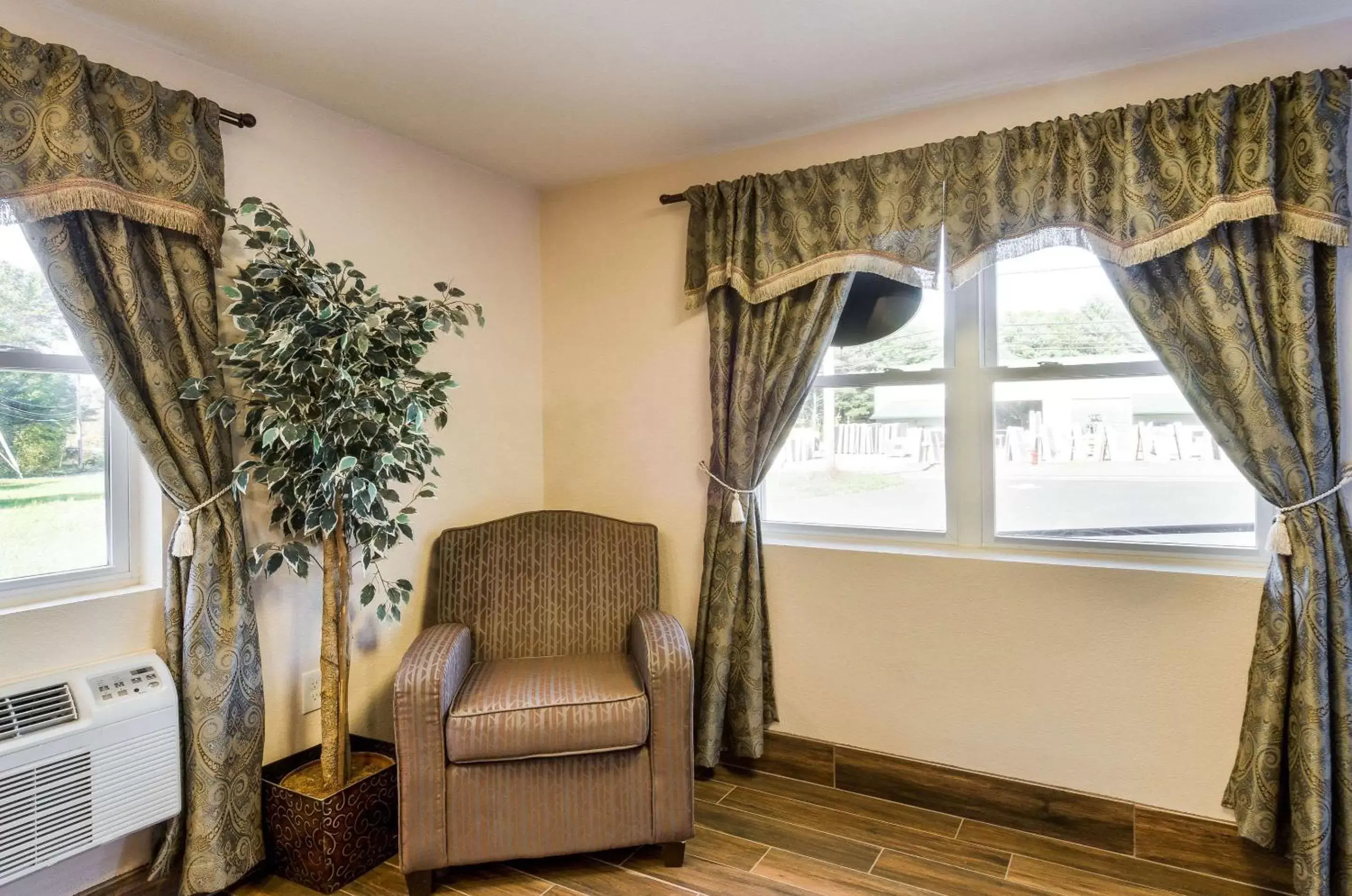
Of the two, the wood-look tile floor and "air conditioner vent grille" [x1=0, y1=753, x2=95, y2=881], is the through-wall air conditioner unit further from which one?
the wood-look tile floor

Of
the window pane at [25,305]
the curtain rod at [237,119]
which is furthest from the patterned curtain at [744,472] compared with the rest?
the window pane at [25,305]

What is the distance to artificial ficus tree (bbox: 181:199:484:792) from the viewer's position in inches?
75.8

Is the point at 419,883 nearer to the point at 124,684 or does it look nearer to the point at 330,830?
the point at 330,830

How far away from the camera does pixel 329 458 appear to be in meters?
2.00

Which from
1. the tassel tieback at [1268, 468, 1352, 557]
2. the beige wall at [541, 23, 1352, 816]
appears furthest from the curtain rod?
the tassel tieback at [1268, 468, 1352, 557]

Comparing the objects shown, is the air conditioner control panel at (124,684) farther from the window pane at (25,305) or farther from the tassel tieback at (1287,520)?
the tassel tieback at (1287,520)

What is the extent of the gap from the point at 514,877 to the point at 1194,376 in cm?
247

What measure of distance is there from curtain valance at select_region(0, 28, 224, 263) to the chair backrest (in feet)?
4.22

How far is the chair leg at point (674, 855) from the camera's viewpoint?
2178mm

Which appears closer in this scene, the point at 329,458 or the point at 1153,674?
the point at 329,458

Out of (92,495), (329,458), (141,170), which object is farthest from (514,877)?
(141,170)

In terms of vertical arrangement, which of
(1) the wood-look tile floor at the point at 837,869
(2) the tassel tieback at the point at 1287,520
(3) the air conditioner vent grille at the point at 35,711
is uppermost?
(2) the tassel tieback at the point at 1287,520

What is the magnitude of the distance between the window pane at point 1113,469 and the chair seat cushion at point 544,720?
140 cm

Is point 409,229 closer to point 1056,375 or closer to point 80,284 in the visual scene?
point 80,284
